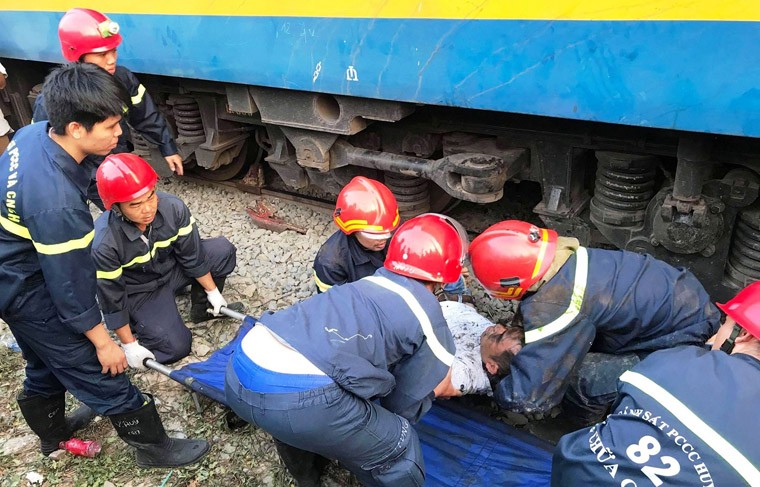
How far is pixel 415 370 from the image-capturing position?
80.9 inches

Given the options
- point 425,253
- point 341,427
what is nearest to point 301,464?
point 341,427

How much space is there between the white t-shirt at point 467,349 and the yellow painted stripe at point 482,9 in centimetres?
139

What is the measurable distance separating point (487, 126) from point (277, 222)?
200cm

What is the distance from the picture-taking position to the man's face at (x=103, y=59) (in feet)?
11.2

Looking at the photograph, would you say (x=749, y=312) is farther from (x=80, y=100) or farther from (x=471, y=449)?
(x=80, y=100)

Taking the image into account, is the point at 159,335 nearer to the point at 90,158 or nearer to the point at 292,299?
the point at 292,299

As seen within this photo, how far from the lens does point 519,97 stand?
2.51 m

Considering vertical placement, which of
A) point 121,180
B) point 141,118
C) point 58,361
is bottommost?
point 58,361

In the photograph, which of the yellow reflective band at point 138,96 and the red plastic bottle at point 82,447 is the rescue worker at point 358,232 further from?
the yellow reflective band at point 138,96

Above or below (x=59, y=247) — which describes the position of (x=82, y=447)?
below

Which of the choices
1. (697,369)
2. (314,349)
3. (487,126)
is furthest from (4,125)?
(697,369)

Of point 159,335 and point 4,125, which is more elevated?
point 4,125

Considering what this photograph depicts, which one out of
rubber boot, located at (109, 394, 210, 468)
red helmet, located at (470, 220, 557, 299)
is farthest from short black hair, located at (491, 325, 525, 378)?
rubber boot, located at (109, 394, 210, 468)

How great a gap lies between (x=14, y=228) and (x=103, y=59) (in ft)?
5.67
